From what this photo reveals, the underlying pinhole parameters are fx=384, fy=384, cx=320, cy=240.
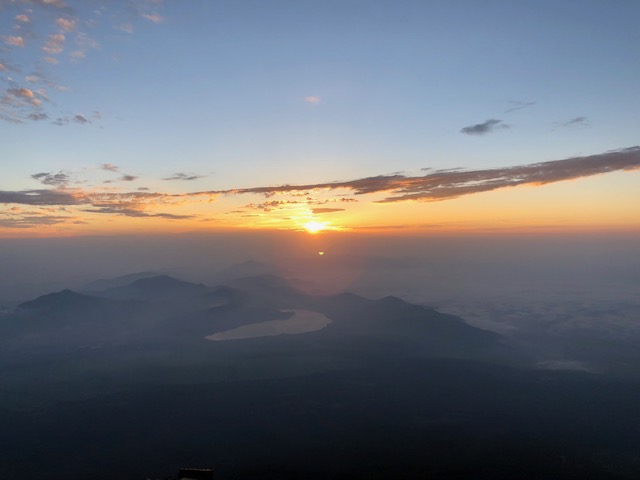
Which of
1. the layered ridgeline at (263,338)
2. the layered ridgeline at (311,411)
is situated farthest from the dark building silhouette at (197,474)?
the layered ridgeline at (263,338)

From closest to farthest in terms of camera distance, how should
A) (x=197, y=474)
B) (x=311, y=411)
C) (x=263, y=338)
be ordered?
(x=197, y=474) → (x=311, y=411) → (x=263, y=338)

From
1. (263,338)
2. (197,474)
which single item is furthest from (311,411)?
(263,338)

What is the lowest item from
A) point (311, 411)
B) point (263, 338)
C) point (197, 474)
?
point (263, 338)

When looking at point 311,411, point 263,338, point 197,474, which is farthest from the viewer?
point 263,338

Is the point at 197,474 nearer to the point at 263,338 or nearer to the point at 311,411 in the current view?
the point at 311,411

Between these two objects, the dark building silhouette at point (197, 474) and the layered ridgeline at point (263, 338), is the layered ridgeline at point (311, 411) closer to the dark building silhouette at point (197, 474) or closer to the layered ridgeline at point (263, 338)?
the layered ridgeline at point (263, 338)

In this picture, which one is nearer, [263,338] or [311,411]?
[311,411]

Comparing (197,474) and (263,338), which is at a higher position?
(197,474)

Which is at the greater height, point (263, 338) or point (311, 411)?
point (311, 411)

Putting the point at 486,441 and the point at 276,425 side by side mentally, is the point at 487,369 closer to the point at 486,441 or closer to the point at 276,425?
the point at 486,441

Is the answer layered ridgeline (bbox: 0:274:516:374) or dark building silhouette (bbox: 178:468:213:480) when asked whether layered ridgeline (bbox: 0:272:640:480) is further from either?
dark building silhouette (bbox: 178:468:213:480)
